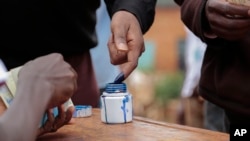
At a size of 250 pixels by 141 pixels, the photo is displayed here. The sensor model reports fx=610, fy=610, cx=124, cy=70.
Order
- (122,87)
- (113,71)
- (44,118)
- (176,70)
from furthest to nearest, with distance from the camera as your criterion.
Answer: (176,70) < (113,71) < (122,87) < (44,118)

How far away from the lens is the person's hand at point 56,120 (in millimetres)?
1304

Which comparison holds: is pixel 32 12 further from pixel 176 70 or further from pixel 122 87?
pixel 176 70

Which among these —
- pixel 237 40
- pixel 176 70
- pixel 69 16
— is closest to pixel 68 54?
pixel 69 16

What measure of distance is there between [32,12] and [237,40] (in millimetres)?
587

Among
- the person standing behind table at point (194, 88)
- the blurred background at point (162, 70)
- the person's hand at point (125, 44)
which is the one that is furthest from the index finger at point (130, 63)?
the blurred background at point (162, 70)

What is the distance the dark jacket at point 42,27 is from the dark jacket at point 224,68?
172 mm

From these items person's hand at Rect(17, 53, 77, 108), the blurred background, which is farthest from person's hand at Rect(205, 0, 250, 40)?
the blurred background

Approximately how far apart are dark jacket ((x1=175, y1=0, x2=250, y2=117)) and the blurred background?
3112 millimetres

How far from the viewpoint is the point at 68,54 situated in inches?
70.2

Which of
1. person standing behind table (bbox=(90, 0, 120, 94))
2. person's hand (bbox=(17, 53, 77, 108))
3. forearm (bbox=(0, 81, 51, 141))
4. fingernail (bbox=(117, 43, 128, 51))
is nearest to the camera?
forearm (bbox=(0, 81, 51, 141))

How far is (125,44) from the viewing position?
1.45m

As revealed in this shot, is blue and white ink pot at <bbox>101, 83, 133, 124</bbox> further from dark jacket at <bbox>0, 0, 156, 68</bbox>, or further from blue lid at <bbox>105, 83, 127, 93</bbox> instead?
dark jacket at <bbox>0, 0, 156, 68</bbox>

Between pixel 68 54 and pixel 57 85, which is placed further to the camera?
pixel 68 54

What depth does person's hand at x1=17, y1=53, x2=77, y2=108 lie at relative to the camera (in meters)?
1.19
